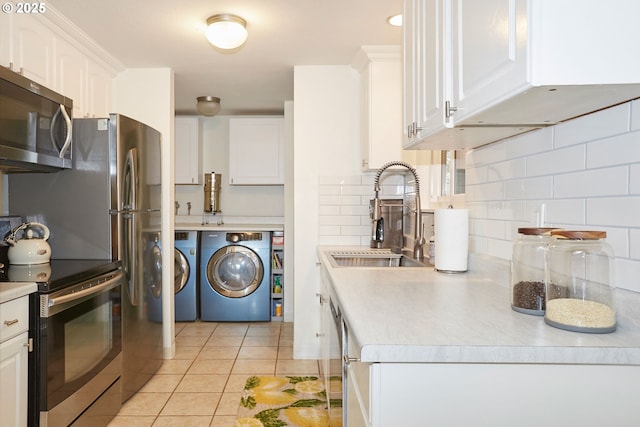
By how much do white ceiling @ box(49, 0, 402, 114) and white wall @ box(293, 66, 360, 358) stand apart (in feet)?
0.54

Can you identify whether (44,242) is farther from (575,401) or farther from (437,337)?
(575,401)

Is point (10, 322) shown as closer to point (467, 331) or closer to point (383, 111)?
point (467, 331)

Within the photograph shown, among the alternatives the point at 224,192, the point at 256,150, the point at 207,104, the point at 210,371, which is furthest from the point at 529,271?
the point at 224,192

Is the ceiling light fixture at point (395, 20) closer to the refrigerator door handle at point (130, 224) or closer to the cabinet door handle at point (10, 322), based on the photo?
the refrigerator door handle at point (130, 224)

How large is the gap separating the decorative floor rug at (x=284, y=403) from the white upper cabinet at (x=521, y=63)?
148 centimetres

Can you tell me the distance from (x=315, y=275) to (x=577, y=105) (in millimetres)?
2469

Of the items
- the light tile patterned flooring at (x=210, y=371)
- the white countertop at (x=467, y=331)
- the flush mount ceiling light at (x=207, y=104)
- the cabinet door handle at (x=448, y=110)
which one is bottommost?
the light tile patterned flooring at (x=210, y=371)

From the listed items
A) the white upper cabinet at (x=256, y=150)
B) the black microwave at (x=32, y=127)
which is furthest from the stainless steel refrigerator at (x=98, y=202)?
the white upper cabinet at (x=256, y=150)

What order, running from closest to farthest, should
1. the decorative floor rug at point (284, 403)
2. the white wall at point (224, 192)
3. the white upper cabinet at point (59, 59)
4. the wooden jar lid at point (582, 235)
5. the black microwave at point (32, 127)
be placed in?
1. the wooden jar lid at point (582, 235)
2. the black microwave at point (32, 127)
3. the white upper cabinet at point (59, 59)
4. the decorative floor rug at point (284, 403)
5. the white wall at point (224, 192)

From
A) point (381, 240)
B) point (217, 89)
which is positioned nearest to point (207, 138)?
point (217, 89)

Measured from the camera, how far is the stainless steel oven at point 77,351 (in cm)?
178

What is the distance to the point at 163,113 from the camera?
10.9 ft

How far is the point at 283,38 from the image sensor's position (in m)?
2.78

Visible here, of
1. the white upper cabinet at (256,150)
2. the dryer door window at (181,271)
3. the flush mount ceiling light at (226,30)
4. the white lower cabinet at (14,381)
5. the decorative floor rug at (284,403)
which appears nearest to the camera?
the white lower cabinet at (14,381)
